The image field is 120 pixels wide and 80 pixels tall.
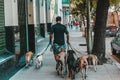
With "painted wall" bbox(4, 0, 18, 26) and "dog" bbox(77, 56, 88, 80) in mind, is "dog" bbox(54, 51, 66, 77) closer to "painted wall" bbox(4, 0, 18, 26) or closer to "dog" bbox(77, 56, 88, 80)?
"dog" bbox(77, 56, 88, 80)

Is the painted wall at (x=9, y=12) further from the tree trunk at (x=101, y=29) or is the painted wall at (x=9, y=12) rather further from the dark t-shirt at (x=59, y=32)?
the tree trunk at (x=101, y=29)

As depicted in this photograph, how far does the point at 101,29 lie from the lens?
52.0 feet

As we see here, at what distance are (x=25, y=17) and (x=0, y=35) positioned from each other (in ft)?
12.9

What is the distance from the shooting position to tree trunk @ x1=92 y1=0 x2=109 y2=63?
1569cm

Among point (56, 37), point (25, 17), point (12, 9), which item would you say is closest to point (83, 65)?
point (56, 37)

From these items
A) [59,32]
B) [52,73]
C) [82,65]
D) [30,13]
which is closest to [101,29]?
[59,32]

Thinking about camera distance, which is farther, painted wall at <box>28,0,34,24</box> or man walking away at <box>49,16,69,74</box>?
painted wall at <box>28,0,34,24</box>

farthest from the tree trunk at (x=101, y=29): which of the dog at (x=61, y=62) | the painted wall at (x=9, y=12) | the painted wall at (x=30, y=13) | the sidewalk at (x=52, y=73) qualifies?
the painted wall at (x=30, y=13)

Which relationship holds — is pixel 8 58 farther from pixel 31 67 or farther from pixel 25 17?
pixel 25 17

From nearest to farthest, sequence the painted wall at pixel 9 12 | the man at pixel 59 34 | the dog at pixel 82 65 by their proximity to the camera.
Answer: the dog at pixel 82 65 → the man at pixel 59 34 → the painted wall at pixel 9 12

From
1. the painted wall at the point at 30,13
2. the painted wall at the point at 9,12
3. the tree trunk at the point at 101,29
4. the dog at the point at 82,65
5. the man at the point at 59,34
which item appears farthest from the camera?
the painted wall at the point at 30,13

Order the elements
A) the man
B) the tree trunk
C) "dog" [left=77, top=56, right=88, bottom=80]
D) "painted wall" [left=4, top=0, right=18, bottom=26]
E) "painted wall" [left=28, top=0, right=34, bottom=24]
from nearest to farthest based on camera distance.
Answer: "dog" [left=77, top=56, right=88, bottom=80] → the man → "painted wall" [left=4, top=0, right=18, bottom=26] → the tree trunk → "painted wall" [left=28, top=0, right=34, bottom=24]

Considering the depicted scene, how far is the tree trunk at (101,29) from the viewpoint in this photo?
15.7m

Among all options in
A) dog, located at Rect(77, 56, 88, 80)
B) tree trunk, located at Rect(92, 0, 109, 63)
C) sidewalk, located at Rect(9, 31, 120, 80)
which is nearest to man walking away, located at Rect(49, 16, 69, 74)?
sidewalk, located at Rect(9, 31, 120, 80)
